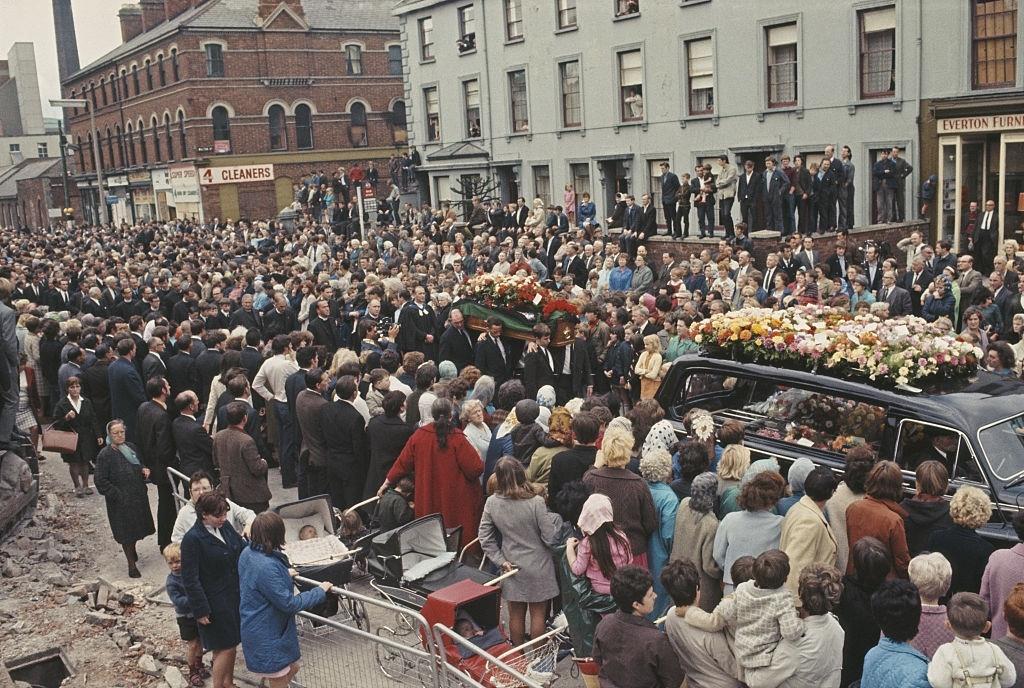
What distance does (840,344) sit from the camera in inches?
341

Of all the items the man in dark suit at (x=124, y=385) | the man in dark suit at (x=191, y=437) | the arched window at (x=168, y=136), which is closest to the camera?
the man in dark suit at (x=191, y=437)

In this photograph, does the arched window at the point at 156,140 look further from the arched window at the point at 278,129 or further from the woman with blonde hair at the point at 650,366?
the woman with blonde hair at the point at 650,366

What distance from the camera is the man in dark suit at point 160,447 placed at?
10.8m

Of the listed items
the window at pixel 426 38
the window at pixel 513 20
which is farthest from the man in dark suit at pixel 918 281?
the window at pixel 426 38

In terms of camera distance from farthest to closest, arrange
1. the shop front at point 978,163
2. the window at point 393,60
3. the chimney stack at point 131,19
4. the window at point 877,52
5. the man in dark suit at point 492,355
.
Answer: the chimney stack at point 131,19 → the window at point 393,60 → the window at point 877,52 → the shop front at point 978,163 → the man in dark suit at point 492,355

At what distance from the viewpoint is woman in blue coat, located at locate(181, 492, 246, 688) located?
291 inches

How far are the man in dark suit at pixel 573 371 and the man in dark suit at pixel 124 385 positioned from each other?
5606 mm

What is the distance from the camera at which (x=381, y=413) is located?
1037cm

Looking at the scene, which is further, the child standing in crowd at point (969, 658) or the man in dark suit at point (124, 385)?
the man in dark suit at point (124, 385)

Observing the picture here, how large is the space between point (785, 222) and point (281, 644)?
1688 centimetres

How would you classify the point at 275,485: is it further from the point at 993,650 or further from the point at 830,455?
the point at 993,650

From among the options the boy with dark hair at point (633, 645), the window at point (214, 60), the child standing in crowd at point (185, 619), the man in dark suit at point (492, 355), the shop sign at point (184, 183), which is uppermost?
the window at point (214, 60)

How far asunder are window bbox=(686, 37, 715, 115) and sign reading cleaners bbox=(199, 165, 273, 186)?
31.1 metres

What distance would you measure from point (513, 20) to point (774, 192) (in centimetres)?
1551
